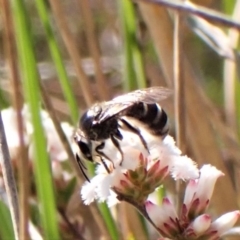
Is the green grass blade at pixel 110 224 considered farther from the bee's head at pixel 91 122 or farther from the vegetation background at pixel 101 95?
the bee's head at pixel 91 122

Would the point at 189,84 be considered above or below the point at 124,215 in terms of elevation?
above

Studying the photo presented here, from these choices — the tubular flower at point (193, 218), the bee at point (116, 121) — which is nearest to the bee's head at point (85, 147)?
the bee at point (116, 121)

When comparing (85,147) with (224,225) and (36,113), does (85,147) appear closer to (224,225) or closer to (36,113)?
(36,113)

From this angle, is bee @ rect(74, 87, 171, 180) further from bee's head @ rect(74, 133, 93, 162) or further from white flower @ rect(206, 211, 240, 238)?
white flower @ rect(206, 211, 240, 238)

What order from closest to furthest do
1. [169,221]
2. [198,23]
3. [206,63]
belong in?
[169,221]
[198,23]
[206,63]

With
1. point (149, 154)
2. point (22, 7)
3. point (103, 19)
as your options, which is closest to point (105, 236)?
point (149, 154)

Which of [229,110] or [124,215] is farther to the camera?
[229,110]

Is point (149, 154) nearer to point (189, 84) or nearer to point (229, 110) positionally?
point (189, 84)
